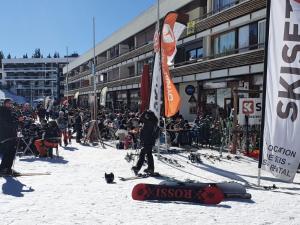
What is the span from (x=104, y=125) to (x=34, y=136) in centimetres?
696

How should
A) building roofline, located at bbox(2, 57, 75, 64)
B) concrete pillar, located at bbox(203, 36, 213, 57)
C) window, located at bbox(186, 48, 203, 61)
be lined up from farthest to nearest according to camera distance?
building roofline, located at bbox(2, 57, 75, 64) < window, located at bbox(186, 48, 203, 61) < concrete pillar, located at bbox(203, 36, 213, 57)

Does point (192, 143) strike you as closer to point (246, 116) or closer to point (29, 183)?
point (246, 116)

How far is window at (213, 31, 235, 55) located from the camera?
25.2 m

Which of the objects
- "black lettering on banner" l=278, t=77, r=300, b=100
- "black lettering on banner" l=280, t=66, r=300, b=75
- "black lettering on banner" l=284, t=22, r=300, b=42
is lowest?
"black lettering on banner" l=278, t=77, r=300, b=100

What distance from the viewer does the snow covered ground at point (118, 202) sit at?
6.63 meters

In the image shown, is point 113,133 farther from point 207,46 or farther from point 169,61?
point 207,46

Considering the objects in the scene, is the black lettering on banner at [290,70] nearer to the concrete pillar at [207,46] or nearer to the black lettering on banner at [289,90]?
the black lettering on banner at [289,90]

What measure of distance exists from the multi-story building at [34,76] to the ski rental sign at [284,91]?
112 meters

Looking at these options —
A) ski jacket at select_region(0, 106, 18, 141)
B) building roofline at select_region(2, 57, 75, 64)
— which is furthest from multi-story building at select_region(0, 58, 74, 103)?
ski jacket at select_region(0, 106, 18, 141)

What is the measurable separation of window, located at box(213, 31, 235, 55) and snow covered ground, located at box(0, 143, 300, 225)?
14531 mm

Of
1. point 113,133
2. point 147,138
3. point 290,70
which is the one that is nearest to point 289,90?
point 290,70

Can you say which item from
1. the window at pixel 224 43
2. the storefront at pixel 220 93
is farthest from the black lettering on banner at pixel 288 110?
the window at pixel 224 43

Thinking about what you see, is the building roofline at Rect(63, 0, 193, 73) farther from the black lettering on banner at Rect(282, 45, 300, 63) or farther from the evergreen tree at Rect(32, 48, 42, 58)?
the evergreen tree at Rect(32, 48, 42, 58)

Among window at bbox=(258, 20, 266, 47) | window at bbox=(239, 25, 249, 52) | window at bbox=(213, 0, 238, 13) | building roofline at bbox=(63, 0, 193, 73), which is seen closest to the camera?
window at bbox=(258, 20, 266, 47)
